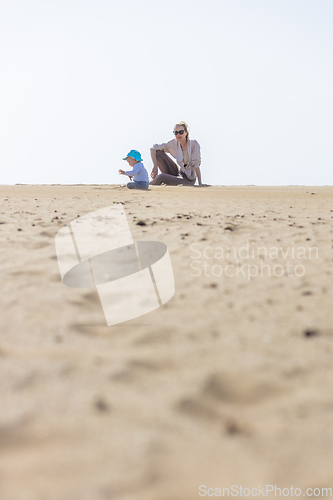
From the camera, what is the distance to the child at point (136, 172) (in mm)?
8250

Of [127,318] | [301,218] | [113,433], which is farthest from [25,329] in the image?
[301,218]

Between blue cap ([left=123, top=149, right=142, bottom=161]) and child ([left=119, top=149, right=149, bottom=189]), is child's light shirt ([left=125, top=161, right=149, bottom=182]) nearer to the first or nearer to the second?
child ([left=119, top=149, right=149, bottom=189])

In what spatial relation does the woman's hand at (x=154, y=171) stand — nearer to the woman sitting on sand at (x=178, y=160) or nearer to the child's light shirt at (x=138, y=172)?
the woman sitting on sand at (x=178, y=160)

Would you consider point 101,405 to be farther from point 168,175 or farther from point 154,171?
point 154,171

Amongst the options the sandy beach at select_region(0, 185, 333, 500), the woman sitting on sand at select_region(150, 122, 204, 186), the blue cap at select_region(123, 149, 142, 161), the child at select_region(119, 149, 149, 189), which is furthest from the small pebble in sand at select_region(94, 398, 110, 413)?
the woman sitting on sand at select_region(150, 122, 204, 186)

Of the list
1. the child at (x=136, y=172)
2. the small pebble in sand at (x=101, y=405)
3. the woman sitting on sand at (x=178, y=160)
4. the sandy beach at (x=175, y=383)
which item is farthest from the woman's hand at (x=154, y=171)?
the small pebble in sand at (x=101, y=405)

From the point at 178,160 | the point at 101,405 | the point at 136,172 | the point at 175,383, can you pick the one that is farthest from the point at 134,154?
the point at 101,405

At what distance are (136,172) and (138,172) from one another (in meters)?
0.06

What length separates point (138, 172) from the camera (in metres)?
8.38

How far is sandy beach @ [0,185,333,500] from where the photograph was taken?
1334 mm

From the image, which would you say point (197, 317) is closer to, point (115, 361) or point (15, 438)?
point (115, 361)

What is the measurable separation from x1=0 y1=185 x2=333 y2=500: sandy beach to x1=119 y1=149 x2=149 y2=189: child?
5.27m

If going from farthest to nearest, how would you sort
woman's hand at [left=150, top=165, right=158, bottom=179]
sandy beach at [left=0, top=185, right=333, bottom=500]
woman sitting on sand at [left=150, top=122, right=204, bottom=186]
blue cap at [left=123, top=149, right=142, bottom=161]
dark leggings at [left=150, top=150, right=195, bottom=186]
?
woman's hand at [left=150, top=165, right=158, bottom=179], dark leggings at [left=150, top=150, right=195, bottom=186], woman sitting on sand at [left=150, top=122, right=204, bottom=186], blue cap at [left=123, top=149, right=142, bottom=161], sandy beach at [left=0, top=185, right=333, bottom=500]

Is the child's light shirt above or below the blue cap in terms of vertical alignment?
below
